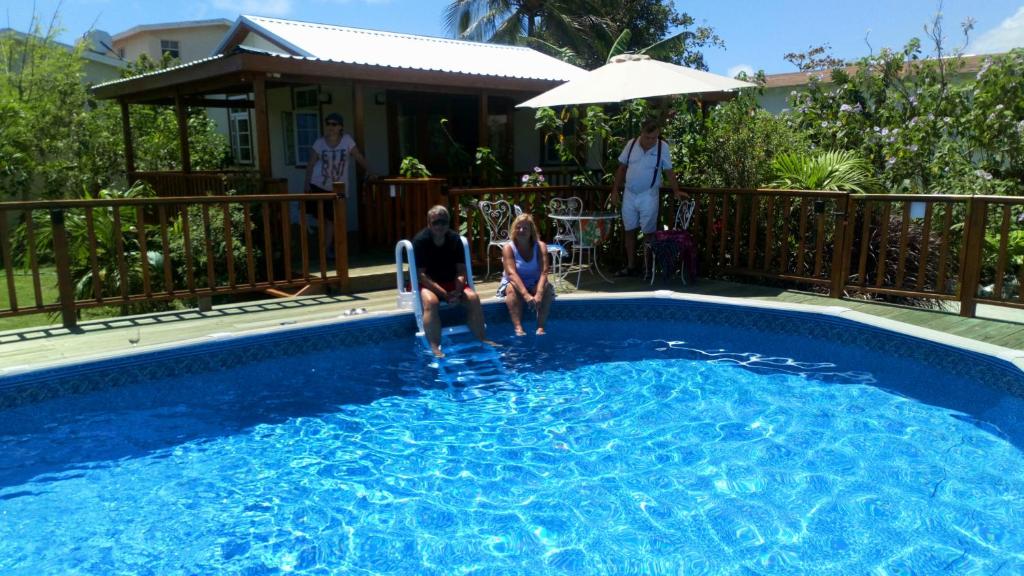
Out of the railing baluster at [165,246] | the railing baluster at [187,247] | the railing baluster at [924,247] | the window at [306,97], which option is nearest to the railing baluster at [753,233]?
the railing baluster at [924,247]

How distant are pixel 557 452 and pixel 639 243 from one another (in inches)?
181

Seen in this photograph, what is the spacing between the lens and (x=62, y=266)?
575cm

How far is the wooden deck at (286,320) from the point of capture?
5266mm

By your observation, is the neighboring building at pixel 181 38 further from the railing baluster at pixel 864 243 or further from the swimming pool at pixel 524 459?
the railing baluster at pixel 864 243

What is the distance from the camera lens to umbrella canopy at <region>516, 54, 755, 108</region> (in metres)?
7.09

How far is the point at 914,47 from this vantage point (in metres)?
11.4

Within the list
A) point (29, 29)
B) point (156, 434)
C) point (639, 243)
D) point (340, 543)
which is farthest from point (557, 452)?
point (29, 29)

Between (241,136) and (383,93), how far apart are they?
15.3 ft

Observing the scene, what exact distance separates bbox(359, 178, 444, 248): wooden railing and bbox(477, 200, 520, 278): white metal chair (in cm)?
74

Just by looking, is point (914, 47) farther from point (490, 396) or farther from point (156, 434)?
point (156, 434)

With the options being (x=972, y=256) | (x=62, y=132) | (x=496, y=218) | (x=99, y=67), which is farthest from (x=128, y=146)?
(x=972, y=256)

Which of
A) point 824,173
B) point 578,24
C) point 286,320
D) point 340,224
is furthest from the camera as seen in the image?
point 578,24

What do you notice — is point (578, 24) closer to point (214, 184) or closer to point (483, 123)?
point (483, 123)

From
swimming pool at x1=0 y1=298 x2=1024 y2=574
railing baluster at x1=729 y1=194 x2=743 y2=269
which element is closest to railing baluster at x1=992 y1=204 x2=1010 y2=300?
swimming pool at x1=0 y1=298 x2=1024 y2=574
